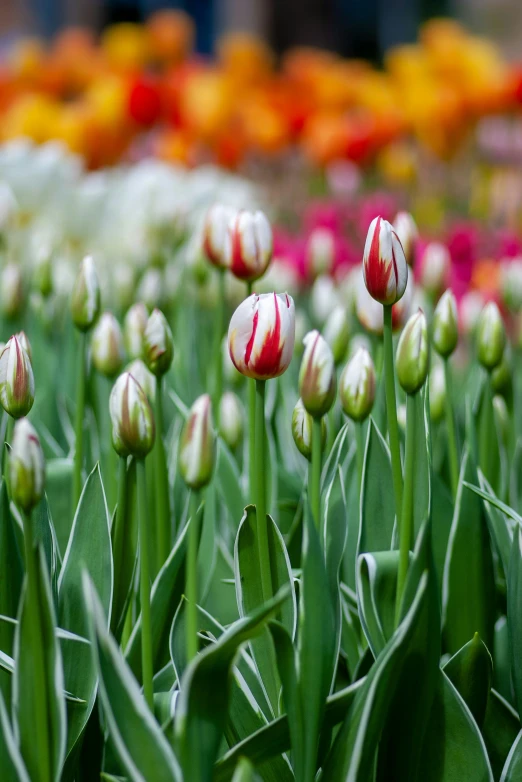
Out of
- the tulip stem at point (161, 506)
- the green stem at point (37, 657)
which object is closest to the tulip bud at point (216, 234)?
the tulip stem at point (161, 506)

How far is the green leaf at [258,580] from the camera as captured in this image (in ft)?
2.07

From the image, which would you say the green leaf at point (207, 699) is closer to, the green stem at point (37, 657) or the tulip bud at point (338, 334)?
the green stem at point (37, 657)

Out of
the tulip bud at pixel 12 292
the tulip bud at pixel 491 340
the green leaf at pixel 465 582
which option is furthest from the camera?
the tulip bud at pixel 12 292

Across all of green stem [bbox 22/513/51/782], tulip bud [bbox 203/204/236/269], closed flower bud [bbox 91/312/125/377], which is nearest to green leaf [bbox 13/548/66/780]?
green stem [bbox 22/513/51/782]

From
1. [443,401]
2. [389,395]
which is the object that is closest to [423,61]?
[443,401]

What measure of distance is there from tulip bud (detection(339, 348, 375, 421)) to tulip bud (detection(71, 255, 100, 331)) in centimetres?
24

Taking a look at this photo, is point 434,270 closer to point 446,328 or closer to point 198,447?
point 446,328

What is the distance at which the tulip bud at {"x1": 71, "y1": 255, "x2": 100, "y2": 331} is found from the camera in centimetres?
79

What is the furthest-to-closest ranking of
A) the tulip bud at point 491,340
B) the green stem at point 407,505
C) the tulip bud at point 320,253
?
the tulip bud at point 320,253 < the tulip bud at point 491,340 < the green stem at point 407,505

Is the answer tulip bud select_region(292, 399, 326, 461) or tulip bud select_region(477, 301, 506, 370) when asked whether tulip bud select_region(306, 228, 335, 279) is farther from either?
tulip bud select_region(292, 399, 326, 461)

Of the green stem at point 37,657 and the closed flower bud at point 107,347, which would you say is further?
the closed flower bud at point 107,347

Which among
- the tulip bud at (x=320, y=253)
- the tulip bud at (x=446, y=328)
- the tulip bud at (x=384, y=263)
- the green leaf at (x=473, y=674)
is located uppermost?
the tulip bud at (x=384, y=263)

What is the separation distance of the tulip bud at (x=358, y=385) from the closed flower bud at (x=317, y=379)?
2.4 inches

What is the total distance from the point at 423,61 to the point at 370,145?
1180mm
